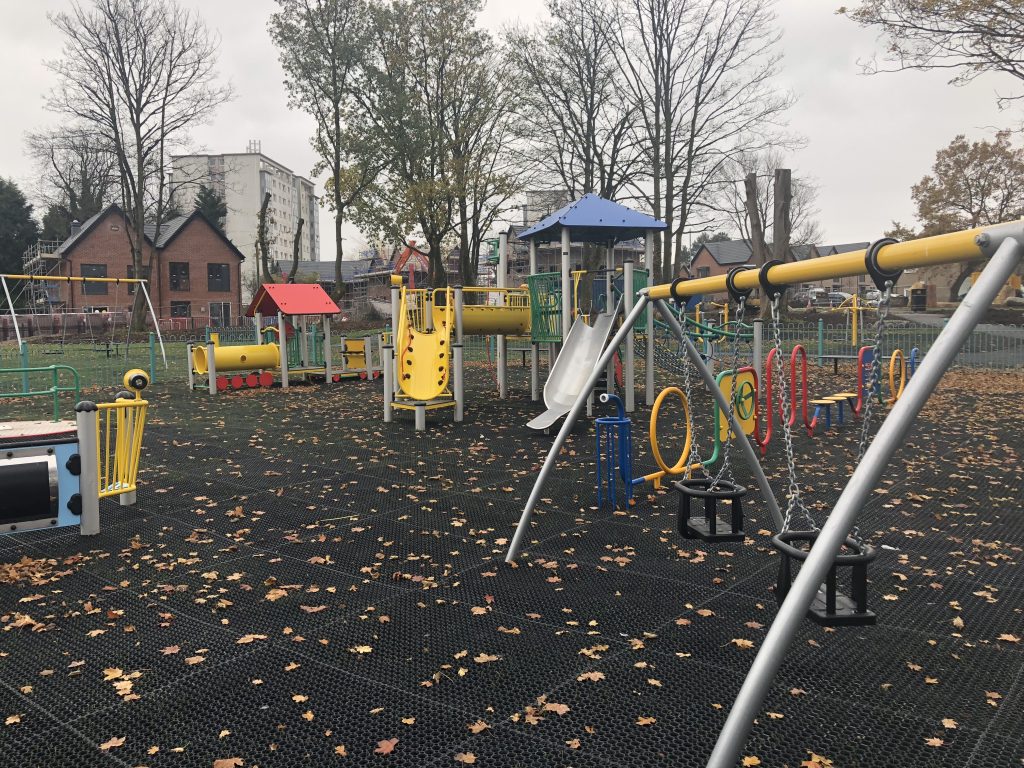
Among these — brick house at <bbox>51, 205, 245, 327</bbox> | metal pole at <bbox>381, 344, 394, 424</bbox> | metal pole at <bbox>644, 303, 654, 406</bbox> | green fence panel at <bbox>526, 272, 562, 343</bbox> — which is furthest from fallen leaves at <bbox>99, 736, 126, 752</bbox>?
brick house at <bbox>51, 205, 245, 327</bbox>

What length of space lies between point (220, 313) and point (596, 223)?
41911 mm

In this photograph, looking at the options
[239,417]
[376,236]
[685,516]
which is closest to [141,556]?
[685,516]

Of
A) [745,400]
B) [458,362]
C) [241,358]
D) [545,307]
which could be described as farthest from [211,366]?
[745,400]

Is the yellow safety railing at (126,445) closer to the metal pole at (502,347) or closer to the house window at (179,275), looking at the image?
the metal pole at (502,347)

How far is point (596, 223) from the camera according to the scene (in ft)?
40.5

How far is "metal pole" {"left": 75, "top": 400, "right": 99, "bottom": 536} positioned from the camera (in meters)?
5.35

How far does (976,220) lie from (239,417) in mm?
44670

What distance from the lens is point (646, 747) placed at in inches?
109

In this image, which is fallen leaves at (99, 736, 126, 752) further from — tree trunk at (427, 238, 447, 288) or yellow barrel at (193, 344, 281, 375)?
tree trunk at (427, 238, 447, 288)

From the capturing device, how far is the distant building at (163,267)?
45062mm

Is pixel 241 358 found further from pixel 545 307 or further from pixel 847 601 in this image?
pixel 847 601

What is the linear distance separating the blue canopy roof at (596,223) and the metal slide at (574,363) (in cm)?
199

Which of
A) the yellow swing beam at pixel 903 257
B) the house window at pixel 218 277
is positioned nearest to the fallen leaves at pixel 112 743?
the yellow swing beam at pixel 903 257

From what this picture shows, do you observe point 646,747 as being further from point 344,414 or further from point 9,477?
point 344,414
